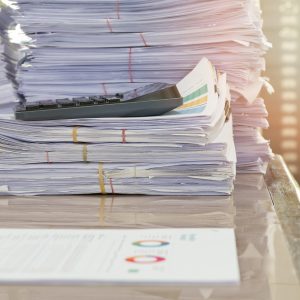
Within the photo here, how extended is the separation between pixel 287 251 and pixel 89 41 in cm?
68

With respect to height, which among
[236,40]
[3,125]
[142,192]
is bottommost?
[142,192]

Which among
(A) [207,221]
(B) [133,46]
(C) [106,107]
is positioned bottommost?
(A) [207,221]

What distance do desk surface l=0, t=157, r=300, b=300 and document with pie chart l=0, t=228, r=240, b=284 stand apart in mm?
13

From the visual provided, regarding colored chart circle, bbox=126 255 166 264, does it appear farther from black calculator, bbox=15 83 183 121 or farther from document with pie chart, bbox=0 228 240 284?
black calculator, bbox=15 83 183 121

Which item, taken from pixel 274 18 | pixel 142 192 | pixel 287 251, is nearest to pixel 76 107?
pixel 142 192

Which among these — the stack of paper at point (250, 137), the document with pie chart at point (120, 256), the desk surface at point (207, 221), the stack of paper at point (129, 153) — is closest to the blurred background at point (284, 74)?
the stack of paper at point (250, 137)

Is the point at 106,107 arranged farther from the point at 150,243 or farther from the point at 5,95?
the point at 150,243

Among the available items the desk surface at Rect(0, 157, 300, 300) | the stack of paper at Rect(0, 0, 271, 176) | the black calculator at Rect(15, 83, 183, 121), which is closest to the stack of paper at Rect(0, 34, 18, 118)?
the stack of paper at Rect(0, 0, 271, 176)

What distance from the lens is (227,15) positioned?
1.13m

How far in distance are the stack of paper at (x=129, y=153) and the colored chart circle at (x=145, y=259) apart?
1.24 feet

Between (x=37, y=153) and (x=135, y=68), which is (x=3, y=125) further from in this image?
(x=135, y=68)

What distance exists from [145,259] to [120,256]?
0.03 meters

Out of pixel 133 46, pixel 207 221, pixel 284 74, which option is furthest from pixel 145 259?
pixel 284 74

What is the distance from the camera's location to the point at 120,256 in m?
0.62
